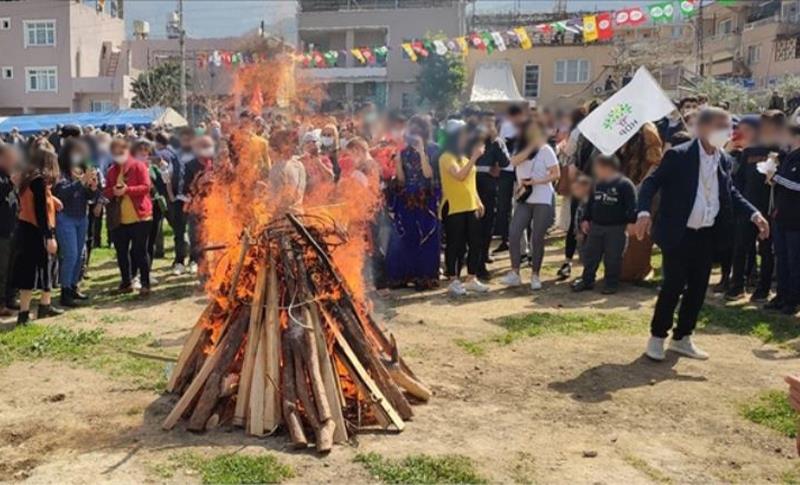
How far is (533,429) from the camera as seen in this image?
16.7 feet

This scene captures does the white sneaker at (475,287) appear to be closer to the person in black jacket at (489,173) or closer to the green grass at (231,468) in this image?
the person in black jacket at (489,173)

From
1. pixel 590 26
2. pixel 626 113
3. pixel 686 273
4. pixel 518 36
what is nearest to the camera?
pixel 686 273

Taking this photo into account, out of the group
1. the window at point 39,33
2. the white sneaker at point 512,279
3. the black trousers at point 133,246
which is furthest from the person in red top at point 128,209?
the window at point 39,33

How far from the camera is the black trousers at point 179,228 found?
10703mm

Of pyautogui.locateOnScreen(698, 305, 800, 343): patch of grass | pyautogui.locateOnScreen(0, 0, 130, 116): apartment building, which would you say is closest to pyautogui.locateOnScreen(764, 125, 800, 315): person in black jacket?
pyautogui.locateOnScreen(698, 305, 800, 343): patch of grass

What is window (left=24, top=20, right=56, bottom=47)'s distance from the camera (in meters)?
49.1

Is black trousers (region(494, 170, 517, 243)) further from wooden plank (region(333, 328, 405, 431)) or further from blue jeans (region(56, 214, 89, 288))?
wooden plank (region(333, 328, 405, 431))

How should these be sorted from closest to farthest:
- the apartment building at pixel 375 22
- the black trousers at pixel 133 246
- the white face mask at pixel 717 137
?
1. the white face mask at pixel 717 137
2. the black trousers at pixel 133 246
3. the apartment building at pixel 375 22

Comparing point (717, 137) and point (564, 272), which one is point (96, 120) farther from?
point (717, 137)

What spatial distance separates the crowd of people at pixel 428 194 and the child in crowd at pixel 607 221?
0.06 feet

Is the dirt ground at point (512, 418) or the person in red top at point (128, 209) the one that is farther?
the person in red top at point (128, 209)

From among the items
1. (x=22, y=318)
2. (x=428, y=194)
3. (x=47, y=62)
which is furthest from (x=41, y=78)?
(x=428, y=194)

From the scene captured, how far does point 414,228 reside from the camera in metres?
9.35

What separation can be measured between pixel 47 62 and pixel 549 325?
4996 cm
